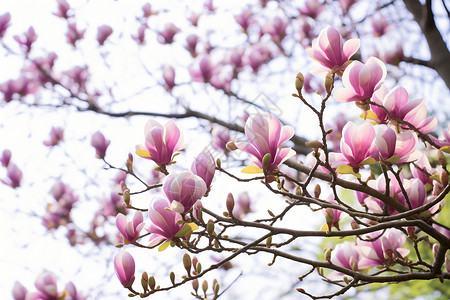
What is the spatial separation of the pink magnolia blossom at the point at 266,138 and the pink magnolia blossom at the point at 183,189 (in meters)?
0.12

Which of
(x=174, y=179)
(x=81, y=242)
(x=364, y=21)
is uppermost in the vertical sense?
(x=364, y=21)

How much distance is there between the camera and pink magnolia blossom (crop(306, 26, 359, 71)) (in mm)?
934

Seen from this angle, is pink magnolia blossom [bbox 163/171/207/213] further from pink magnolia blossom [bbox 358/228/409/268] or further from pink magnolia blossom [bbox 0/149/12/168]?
pink magnolia blossom [bbox 0/149/12/168]

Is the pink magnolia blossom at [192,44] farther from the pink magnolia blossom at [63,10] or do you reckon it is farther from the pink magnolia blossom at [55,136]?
the pink magnolia blossom at [55,136]

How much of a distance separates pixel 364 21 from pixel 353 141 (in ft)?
7.03

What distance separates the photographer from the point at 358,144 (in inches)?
35.0

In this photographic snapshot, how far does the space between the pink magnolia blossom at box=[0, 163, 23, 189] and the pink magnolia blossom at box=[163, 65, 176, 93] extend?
1.13m

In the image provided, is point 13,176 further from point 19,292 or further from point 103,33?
point 19,292

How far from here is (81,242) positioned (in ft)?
9.97

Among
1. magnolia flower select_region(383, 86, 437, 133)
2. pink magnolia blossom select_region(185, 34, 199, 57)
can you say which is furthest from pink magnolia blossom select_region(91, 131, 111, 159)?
pink magnolia blossom select_region(185, 34, 199, 57)

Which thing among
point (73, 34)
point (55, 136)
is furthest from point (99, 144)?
point (73, 34)

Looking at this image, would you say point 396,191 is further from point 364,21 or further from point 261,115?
point 364,21

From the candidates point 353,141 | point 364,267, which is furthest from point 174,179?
point 364,267

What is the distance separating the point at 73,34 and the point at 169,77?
0.89m
